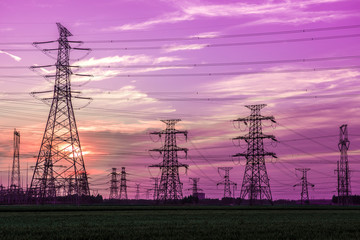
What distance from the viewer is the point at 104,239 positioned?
82.2ft

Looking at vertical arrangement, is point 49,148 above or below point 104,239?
above

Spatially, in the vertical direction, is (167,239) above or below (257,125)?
below

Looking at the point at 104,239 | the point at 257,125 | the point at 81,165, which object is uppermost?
the point at 257,125

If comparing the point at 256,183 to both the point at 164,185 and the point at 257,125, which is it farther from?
the point at 164,185

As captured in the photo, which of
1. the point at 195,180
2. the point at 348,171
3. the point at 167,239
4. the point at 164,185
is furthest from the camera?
the point at 195,180

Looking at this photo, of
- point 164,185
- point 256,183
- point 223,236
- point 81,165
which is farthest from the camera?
point 164,185

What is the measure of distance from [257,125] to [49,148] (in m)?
45.8

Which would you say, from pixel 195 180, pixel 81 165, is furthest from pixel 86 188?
pixel 195 180

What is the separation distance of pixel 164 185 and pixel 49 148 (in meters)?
36.7

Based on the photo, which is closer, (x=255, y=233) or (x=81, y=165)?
(x=255, y=233)

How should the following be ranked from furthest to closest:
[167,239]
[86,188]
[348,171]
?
[348,171]
[86,188]
[167,239]

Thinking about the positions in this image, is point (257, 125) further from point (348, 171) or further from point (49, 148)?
point (49, 148)

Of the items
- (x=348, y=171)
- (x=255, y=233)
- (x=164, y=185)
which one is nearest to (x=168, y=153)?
(x=164, y=185)

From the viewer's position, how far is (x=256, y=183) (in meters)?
94.8
